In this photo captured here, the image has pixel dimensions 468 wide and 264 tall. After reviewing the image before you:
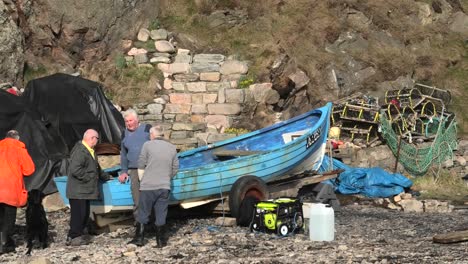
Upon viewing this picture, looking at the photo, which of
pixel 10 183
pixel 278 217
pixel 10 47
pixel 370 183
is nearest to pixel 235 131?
pixel 370 183

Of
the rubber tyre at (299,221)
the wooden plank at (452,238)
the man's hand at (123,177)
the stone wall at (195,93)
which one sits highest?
the stone wall at (195,93)

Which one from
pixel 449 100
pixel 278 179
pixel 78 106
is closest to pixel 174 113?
pixel 78 106

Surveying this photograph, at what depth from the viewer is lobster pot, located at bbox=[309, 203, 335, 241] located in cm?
979

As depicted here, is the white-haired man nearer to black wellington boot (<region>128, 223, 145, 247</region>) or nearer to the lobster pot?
black wellington boot (<region>128, 223, 145, 247</region>)

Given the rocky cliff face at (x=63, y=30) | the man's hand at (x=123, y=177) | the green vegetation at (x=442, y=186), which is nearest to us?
the man's hand at (x=123, y=177)

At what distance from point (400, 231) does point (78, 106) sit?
327 inches

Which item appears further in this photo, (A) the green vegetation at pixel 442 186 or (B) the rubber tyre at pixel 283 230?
(A) the green vegetation at pixel 442 186

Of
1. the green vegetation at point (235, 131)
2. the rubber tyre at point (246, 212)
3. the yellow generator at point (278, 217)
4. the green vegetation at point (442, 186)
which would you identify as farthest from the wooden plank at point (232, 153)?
the green vegetation at point (442, 186)

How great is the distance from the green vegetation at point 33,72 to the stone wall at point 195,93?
243cm

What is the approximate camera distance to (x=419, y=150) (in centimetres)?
1812

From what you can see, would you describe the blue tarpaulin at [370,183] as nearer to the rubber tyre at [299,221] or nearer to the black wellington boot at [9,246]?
the rubber tyre at [299,221]

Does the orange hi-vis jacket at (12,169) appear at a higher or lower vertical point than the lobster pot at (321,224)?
higher

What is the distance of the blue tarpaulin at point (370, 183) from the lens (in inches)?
605

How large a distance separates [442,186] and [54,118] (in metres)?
9.56
